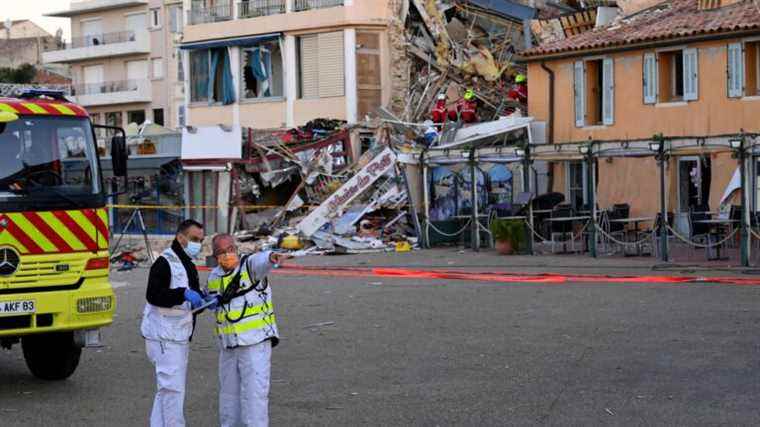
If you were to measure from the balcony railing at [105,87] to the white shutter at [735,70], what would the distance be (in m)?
39.1

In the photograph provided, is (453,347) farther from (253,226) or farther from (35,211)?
(253,226)

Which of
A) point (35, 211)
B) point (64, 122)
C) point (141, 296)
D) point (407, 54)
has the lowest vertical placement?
point (141, 296)

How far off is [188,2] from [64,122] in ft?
108

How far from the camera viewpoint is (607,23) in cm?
3388

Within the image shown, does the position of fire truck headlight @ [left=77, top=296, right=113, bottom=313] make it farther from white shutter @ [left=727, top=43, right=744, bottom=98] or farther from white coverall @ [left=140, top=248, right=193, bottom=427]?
white shutter @ [left=727, top=43, right=744, bottom=98]

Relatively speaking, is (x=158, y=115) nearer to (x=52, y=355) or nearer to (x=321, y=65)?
(x=321, y=65)

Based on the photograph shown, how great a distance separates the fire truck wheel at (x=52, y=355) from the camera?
40.5ft

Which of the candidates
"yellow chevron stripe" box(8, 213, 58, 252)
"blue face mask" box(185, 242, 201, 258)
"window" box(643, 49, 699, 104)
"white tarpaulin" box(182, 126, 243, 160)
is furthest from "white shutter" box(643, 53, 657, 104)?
"blue face mask" box(185, 242, 201, 258)

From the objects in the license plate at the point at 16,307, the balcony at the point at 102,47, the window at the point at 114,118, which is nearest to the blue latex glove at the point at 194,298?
the license plate at the point at 16,307

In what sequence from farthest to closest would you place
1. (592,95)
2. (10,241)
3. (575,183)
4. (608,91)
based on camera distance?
(575,183), (592,95), (608,91), (10,241)

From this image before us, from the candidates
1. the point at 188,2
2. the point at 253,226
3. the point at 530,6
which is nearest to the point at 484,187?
the point at 253,226

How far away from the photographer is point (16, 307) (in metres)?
11.2

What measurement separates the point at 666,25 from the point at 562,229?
631 cm

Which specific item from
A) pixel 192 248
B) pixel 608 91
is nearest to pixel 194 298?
pixel 192 248
